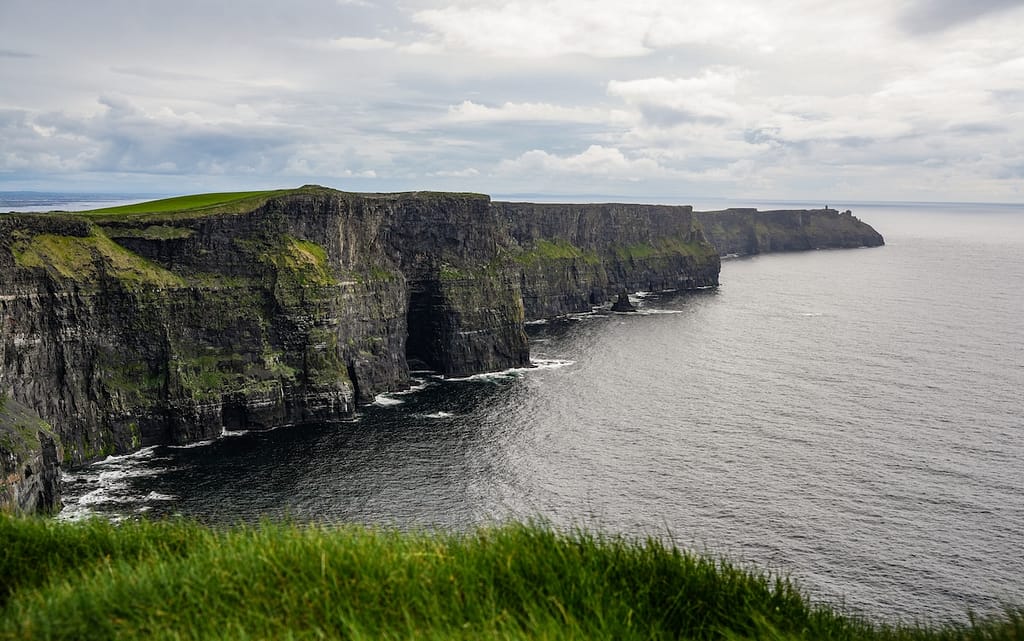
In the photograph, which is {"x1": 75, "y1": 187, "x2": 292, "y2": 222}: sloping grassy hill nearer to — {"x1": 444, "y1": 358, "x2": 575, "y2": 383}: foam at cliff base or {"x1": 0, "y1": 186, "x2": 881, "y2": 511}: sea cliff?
{"x1": 0, "y1": 186, "x2": 881, "y2": 511}: sea cliff

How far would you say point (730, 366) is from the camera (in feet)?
416

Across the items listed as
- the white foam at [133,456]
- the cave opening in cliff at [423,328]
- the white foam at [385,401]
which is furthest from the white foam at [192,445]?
the cave opening in cliff at [423,328]

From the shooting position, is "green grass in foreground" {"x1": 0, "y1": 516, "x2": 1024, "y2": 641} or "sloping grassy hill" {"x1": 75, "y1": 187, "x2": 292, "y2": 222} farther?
"sloping grassy hill" {"x1": 75, "y1": 187, "x2": 292, "y2": 222}

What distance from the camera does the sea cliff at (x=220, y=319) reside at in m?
79.2

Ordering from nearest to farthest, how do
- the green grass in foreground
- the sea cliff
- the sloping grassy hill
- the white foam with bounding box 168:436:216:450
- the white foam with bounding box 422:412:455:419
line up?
the green grass in foreground, the sea cliff, the white foam with bounding box 168:436:216:450, the sloping grassy hill, the white foam with bounding box 422:412:455:419

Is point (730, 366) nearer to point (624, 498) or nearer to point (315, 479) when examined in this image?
point (624, 498)

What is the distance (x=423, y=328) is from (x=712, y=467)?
6192 centimetres

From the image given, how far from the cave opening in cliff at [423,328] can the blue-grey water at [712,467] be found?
296 inches

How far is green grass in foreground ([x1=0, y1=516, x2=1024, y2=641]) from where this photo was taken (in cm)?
2045

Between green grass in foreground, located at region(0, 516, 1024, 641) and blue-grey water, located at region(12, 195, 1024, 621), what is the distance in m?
19.2

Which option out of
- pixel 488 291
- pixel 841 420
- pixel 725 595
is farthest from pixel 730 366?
pixel 725 595

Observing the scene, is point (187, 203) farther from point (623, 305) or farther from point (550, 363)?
point (623, 305)

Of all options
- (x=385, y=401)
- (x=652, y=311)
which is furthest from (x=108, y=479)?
(x=652, y=311)

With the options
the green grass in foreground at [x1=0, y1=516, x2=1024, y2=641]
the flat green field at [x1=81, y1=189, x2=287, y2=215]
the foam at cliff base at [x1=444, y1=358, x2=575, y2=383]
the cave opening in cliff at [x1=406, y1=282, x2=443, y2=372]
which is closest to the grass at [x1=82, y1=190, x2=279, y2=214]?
the flat green field at [x1=81, y1=189, x2=287, y2=215]
